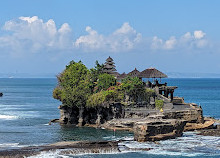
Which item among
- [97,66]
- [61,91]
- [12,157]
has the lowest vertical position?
[12,157]

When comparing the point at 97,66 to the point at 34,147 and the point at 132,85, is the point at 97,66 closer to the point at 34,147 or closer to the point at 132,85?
the point at 132,85

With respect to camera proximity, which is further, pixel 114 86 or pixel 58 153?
pixel 114 86

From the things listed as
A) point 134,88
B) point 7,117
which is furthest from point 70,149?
point 7,117

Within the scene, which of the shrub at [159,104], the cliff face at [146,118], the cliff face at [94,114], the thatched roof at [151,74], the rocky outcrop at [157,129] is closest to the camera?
the rocky outcrop at [157,129]

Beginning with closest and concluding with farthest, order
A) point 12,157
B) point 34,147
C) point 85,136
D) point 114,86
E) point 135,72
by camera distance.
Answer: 1. point 12,157
2. point 34,147
3. point 85,136
4. point 114,86
5. point 135,72

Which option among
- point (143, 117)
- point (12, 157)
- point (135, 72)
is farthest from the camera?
point (135, 72)

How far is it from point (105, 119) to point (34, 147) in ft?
81.7

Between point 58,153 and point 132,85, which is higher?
point 132,85

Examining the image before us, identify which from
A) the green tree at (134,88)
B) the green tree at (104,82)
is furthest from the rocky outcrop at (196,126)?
the green tree at (104,82)

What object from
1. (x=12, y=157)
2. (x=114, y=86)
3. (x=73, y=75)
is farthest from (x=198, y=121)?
(x=12, y=157)

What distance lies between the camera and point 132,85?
8319 cm

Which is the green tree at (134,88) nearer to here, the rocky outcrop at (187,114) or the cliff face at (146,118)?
Result: the cliff face at (146,118)

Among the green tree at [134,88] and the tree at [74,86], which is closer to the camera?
the green tree at [134,88]

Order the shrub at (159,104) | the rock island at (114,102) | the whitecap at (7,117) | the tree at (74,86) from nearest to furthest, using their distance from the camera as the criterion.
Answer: the rock island at (114,102), the tree at (74,86), the shrub at (159,104), the whitecap at (7,117)
